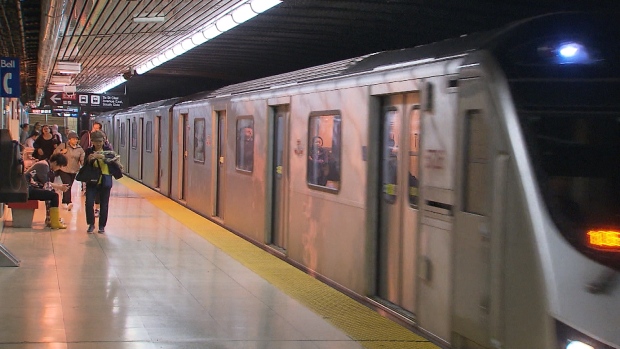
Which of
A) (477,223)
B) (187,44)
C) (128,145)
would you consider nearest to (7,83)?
(187,44)

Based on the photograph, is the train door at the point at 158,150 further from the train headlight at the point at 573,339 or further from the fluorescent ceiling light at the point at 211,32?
the train headlight at the point at 573,339

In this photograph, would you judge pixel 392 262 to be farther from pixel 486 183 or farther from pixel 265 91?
pixel 265 91

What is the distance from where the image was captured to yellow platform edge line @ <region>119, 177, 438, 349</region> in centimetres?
658

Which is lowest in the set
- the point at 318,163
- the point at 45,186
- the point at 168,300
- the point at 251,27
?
the point at 168,300

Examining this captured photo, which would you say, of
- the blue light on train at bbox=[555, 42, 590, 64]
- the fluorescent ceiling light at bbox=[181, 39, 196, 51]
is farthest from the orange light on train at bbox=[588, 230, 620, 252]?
the fluorescent ceiling light at bbox=[181, 39, 196, 51]

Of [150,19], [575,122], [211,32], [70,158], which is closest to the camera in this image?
[575,122]

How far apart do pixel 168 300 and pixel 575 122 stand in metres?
4.40

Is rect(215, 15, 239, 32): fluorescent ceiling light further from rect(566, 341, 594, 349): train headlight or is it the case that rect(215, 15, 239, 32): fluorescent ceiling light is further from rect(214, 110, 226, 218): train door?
rect(566, 341, 594, 349): train headlight

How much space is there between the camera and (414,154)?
6.78m

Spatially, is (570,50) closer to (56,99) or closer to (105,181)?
(105,181)

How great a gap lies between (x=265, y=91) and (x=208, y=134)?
4.00 meters

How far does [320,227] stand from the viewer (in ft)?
29.3

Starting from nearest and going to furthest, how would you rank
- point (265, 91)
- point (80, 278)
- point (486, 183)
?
point (486, 183), point (80, 278), point (265, 91)

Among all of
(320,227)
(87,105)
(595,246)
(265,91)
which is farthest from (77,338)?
(87,105)
